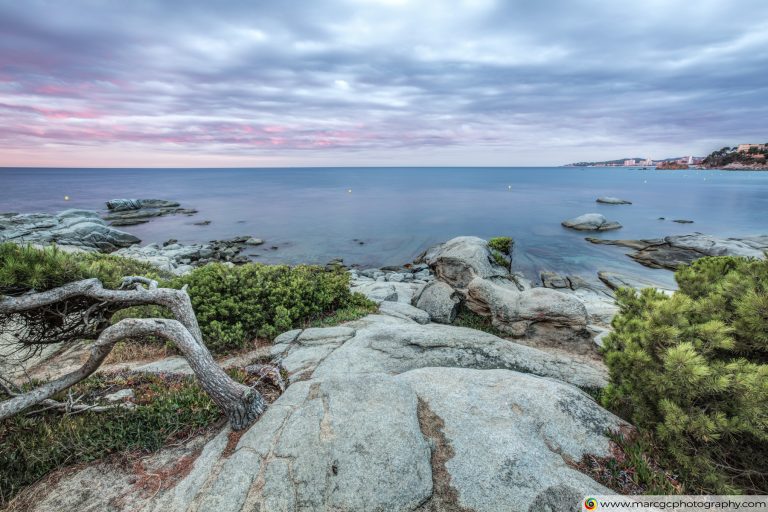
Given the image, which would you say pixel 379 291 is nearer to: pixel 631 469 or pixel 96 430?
pixel 96 430

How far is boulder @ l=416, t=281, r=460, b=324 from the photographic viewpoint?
16172 millimetres

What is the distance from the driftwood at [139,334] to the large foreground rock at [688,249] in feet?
116

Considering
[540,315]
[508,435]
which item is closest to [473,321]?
[540,315]

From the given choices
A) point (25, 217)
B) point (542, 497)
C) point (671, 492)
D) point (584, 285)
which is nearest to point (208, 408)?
point (542, 497)

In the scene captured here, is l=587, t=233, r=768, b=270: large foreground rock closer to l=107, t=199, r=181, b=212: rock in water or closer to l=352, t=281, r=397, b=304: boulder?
Result: l=352, t=281, r=397, b=304: boulder

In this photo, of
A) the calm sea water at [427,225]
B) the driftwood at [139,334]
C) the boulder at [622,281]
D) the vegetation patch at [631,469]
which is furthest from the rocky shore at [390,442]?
the calm sea water at [427,225]

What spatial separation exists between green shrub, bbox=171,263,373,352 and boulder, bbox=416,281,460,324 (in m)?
3.70

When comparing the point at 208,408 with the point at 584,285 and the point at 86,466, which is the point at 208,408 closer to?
the point at 86,466

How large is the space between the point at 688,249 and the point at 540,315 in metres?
27.7

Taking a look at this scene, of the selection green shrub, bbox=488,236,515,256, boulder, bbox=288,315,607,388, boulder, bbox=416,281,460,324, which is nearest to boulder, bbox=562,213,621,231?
green shrub, bbox=488,236,515,256

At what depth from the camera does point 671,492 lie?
4711 mm

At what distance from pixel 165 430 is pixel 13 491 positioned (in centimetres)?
198

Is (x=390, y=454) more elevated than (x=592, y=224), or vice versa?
→ (x=390, y=454)

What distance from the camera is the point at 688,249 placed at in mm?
31281
